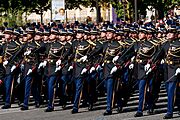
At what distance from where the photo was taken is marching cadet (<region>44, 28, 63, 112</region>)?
45.9 feet

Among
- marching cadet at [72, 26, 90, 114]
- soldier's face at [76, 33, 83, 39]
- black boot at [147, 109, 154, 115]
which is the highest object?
soldier's face at [76, 33, 83, 39]

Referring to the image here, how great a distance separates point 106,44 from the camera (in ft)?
44.4

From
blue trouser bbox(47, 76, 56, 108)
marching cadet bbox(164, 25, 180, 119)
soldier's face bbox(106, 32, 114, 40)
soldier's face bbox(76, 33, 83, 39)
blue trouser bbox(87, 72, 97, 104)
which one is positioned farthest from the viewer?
blue trouser bbox(87, 72, 97, 104)

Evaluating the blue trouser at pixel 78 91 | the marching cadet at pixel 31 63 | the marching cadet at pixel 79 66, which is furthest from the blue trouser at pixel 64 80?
the blue trouser at pixel 78 91

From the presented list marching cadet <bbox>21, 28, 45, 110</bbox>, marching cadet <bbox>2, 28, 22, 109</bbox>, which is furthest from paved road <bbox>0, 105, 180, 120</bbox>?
marching cadet <bbox>2, 28, 22, 109</bbox>

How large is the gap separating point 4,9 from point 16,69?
2326 cm

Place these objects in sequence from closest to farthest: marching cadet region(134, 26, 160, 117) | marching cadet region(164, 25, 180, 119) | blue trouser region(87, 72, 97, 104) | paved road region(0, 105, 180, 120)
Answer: marching cadet region(164, 25, 180, 119) < paved road region(0, 105, 180, 120) < marching cadet region(134, 26, 160, 117) < blue trouser region(87, 72, 97, 104)

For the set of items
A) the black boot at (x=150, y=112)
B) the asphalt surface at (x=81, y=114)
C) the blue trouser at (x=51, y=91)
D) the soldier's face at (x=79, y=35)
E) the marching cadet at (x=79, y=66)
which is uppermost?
the soldier's face at (x=79, y=35)

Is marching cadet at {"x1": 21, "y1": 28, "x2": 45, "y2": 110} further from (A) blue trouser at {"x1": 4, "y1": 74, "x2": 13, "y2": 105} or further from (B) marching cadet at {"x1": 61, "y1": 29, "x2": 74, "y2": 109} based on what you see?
(B) marching cadet at {"x1": 61, "y1": 29, "x2": 74, "y2": 109}

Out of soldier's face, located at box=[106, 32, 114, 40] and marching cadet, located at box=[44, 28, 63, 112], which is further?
marching cadet, located at box=[44, 28, 63, 112]

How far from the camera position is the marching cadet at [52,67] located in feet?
45.9

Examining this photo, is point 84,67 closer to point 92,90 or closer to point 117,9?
point 92,90

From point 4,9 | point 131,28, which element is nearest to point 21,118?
point 131,28

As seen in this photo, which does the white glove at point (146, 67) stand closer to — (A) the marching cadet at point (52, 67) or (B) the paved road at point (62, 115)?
(B) the paved road at point (62, 115)
